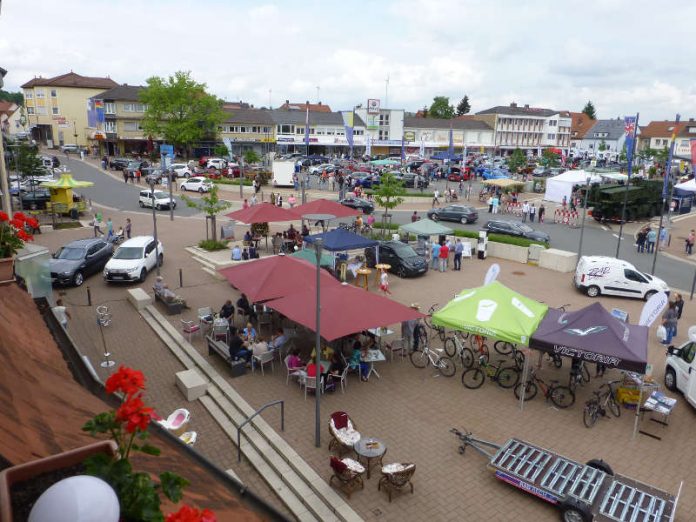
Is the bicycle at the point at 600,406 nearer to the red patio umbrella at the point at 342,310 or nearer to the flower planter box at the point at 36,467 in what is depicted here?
the red patio umbrella at the point at 342,310

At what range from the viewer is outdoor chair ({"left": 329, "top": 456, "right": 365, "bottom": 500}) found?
8.70m

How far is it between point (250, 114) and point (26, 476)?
77.4 meters

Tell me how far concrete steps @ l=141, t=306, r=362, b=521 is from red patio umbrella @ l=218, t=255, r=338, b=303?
2343 millimetres

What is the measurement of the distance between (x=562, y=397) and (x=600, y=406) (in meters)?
0.80

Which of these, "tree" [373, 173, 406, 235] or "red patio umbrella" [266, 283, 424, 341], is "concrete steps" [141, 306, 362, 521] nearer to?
"red patio umbrella" [266, 283, 424, 341]

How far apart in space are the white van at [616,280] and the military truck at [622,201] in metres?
18.3

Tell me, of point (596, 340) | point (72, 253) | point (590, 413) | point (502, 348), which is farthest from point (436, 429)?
point (72, 253)

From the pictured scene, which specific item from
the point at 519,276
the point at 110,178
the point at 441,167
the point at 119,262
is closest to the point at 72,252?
the point at 119,262

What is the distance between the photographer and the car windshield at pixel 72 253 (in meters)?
20.5

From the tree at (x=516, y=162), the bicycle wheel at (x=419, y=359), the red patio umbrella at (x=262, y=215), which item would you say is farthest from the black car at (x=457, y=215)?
the tree at (x=516, y=162)

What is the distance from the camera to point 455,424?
11195mm

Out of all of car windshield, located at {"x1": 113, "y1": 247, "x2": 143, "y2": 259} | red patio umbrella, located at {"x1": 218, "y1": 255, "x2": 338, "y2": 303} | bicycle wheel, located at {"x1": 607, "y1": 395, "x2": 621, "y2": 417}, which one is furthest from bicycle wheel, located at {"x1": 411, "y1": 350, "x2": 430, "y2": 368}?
car windshield, located at {"x1": 113, "y1": 247, "x2": 143, "y2": 259}

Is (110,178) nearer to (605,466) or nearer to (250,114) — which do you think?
(250,114)

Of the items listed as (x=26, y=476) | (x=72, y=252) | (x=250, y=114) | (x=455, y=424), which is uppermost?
(x=250, y=114)
